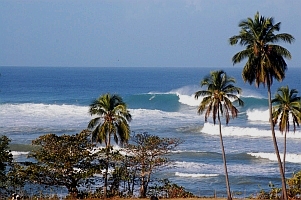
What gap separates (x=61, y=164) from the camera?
81.3 ft

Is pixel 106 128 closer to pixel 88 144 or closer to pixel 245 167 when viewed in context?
pixel 88 144

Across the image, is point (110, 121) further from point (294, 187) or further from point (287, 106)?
point (294, 187)

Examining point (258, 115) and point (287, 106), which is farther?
point (258, 115)

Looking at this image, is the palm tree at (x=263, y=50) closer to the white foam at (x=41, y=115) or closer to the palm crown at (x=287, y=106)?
the palm crown at (x=287, y=106)

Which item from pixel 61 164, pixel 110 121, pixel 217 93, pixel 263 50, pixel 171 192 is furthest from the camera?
pixel 171 192

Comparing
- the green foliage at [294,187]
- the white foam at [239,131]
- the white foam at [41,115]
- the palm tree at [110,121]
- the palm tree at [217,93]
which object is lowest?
the green foliage at [294,187]

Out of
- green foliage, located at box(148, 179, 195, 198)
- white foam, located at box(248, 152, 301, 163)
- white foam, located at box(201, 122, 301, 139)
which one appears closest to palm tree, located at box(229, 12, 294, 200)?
green foliage, located at box(148, 179, 195, 198)

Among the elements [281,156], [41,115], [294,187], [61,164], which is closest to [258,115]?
[41,115]

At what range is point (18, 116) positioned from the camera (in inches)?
2660

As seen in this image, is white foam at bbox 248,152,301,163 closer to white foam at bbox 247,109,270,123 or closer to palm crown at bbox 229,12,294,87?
palm crown at bbox 229,12,294,87

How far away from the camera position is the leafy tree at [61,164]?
968 inches

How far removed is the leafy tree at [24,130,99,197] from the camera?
80.6 feet

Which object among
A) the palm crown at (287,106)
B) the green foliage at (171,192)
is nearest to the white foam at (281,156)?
the palm crown at (287,106)

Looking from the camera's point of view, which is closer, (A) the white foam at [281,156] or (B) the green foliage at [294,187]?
(B) the green foliage at [294,187]
